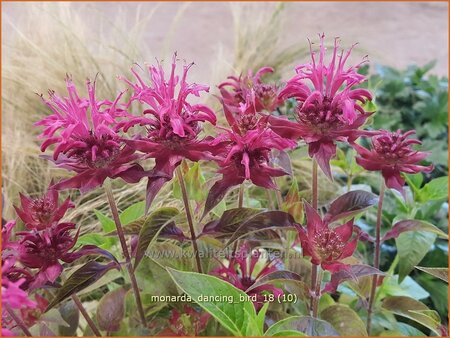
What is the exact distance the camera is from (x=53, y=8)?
1.39 meters

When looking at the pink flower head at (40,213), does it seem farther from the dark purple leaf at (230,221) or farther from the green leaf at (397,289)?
the green leaf at (397,289)

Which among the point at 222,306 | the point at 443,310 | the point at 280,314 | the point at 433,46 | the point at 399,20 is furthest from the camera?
the point at 399,20

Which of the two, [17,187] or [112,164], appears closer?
[112,164]

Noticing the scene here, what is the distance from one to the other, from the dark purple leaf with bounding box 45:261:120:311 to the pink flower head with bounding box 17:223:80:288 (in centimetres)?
1

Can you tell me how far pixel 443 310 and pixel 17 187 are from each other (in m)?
0.62

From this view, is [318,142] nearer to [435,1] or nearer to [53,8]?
[53,8]

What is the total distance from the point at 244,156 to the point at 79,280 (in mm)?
155

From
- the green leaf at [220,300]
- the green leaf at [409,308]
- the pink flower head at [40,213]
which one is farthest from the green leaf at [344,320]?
the pink flower head at [40,213]

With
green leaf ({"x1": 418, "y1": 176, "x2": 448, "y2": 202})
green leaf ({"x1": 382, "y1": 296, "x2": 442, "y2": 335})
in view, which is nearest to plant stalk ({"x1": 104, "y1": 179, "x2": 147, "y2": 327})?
green leaf ({"x1": 382, "y1": 296, "x2": 442, "y2": 335})

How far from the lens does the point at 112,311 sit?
566 millimetres

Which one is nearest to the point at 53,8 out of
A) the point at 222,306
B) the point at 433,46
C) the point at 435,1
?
the point at 222,306

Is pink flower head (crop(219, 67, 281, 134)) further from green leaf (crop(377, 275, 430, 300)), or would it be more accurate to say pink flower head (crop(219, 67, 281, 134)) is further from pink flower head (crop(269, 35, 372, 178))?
green leaf (crop(377, 275, 430, 300))

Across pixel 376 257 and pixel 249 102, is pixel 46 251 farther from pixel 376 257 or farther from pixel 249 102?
pixel 376 257

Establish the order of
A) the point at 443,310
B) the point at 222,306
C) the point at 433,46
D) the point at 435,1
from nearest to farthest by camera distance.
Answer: the point at 222,306, the point at 443,310, the point at 433,46, the point at 435,1
